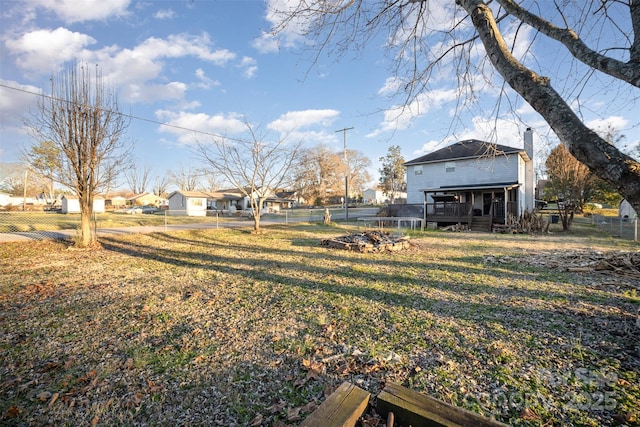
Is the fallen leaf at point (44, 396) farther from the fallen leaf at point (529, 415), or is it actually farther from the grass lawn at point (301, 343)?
the fallen leaf at point (529, 415)

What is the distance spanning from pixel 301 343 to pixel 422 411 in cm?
224

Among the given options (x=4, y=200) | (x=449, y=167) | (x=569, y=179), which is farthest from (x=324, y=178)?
(x=4, y=200)

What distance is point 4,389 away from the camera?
8.75 ft

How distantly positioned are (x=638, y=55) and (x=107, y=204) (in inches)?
2863

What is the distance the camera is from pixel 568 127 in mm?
1895

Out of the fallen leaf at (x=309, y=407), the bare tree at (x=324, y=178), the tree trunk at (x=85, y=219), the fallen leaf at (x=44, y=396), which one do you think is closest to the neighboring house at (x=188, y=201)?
the bare tree at (x=324, y=178)

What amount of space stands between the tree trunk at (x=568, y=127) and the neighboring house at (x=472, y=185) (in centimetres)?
1521

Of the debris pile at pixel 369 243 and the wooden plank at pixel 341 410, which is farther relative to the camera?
the debris pile at pixel 369 243

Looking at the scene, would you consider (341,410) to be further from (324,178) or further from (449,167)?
(324,178)

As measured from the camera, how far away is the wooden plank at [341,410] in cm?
138

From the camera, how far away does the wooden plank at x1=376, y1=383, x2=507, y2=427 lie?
134 cm

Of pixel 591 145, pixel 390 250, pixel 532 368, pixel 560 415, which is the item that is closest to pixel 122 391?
pixel 560 415

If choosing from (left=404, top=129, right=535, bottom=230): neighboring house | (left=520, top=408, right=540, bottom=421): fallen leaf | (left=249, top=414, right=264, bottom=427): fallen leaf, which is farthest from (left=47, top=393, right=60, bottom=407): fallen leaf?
(left=404, top=129, right=535, bottom=230): neighboring house

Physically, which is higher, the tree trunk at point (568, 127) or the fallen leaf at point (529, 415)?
the tree trunk at point (568, 127)
